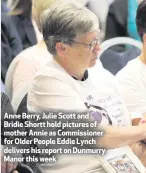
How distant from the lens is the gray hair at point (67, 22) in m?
1.26

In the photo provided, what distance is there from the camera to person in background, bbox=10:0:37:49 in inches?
83.0

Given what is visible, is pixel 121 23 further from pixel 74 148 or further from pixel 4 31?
pixel 74 148

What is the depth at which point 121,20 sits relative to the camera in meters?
2.15

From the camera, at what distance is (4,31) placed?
211 centimetres

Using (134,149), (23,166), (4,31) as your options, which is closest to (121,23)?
(4,31)

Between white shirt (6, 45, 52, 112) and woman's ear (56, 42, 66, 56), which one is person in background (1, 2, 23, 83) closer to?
white shirt (6, 45, 52, 112)

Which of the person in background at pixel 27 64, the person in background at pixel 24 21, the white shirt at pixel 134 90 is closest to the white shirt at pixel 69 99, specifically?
the white shirt at pixel 134 90

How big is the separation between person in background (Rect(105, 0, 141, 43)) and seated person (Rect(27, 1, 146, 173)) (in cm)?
74

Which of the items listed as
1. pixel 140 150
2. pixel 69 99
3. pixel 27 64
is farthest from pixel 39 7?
pixel 140 150

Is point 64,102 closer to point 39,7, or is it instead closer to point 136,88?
point 136,88

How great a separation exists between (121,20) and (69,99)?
96cm

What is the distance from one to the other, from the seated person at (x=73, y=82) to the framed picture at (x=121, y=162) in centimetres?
3

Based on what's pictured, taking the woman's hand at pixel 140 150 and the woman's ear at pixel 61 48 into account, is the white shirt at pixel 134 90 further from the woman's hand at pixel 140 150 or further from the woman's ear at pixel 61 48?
the woman's ear at pixel 61 48

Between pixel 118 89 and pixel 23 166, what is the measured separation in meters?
0.38
